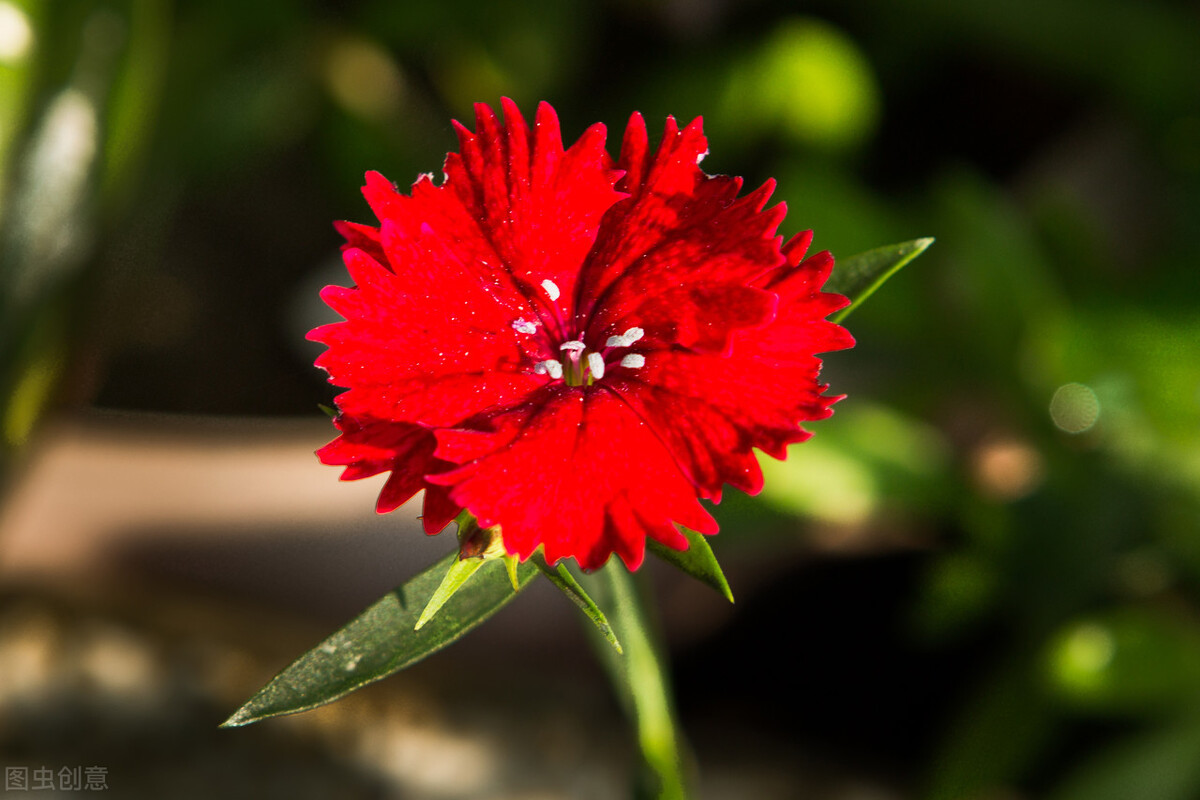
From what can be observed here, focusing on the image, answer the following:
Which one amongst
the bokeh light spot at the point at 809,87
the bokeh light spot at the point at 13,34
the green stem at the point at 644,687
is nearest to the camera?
the green stem at the point at 644,687

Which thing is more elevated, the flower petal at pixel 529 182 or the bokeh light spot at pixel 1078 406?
the flower petal at pixel 529 182

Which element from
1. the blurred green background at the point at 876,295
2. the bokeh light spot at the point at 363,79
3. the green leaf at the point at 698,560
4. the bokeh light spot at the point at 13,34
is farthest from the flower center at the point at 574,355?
the bokeh light spot at the point at 363,79

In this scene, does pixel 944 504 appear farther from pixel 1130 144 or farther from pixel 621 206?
pixel 621 206

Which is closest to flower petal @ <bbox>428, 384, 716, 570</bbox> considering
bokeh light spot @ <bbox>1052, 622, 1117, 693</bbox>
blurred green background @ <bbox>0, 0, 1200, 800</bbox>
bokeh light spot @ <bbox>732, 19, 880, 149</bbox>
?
blurred green background @ <bbox>0, 0, 1200, 800</bbox>

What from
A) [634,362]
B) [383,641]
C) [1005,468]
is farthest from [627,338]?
[1005,468]

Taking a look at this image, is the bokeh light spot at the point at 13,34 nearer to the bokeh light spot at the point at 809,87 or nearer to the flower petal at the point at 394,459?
the flower petal at the point at 394,459
